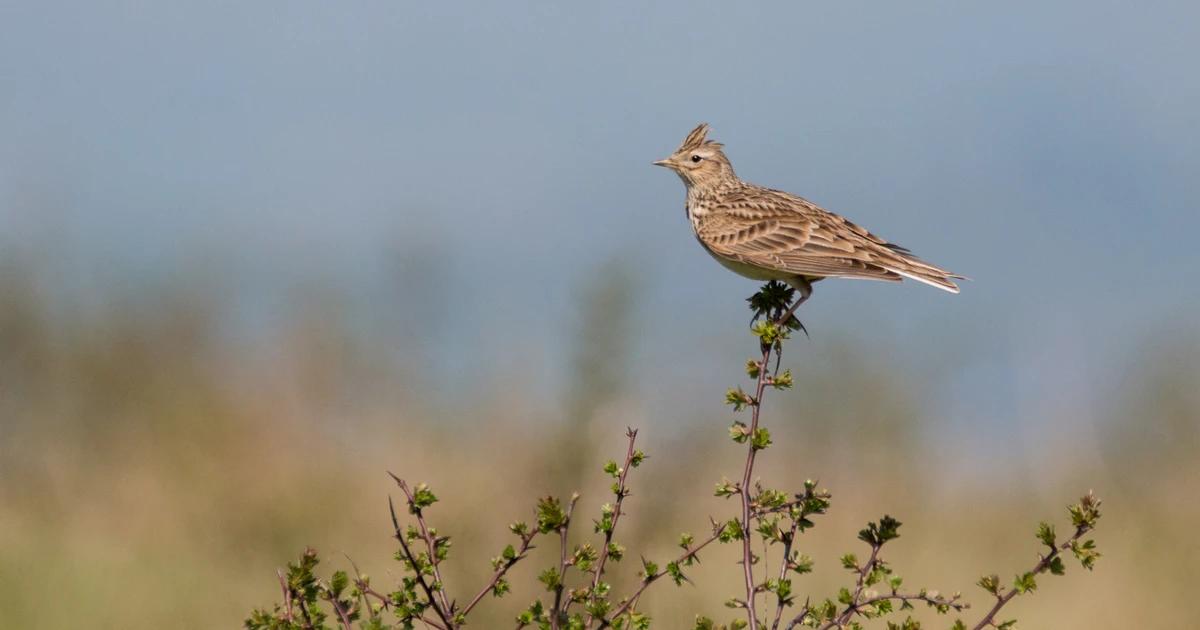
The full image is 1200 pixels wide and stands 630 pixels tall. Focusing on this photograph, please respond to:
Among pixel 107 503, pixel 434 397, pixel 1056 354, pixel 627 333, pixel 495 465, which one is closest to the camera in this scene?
pixel 627 333

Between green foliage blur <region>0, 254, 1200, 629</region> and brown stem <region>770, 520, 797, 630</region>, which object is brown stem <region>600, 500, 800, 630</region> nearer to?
brown stem <region>770, 520, 797, 630</region>

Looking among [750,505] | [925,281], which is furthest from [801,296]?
[750,505]

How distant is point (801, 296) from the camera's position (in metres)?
6.10

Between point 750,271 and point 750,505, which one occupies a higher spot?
point 750,271

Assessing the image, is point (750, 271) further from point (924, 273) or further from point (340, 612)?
point (340, 612)

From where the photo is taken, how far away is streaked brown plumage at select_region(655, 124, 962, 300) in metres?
6.53

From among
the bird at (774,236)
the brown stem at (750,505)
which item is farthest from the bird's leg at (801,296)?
the brown stem at (750,505)

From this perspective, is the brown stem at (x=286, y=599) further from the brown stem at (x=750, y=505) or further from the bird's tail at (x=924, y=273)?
the bird's tail at (x=924, y=273)

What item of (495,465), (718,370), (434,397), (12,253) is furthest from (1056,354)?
(12,253)

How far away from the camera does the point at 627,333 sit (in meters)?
7.26

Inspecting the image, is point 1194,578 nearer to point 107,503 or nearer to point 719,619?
point 719,619

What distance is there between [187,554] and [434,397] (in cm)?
244

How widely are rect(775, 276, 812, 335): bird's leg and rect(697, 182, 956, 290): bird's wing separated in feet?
0.17

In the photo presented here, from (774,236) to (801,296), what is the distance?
3.31 feet
